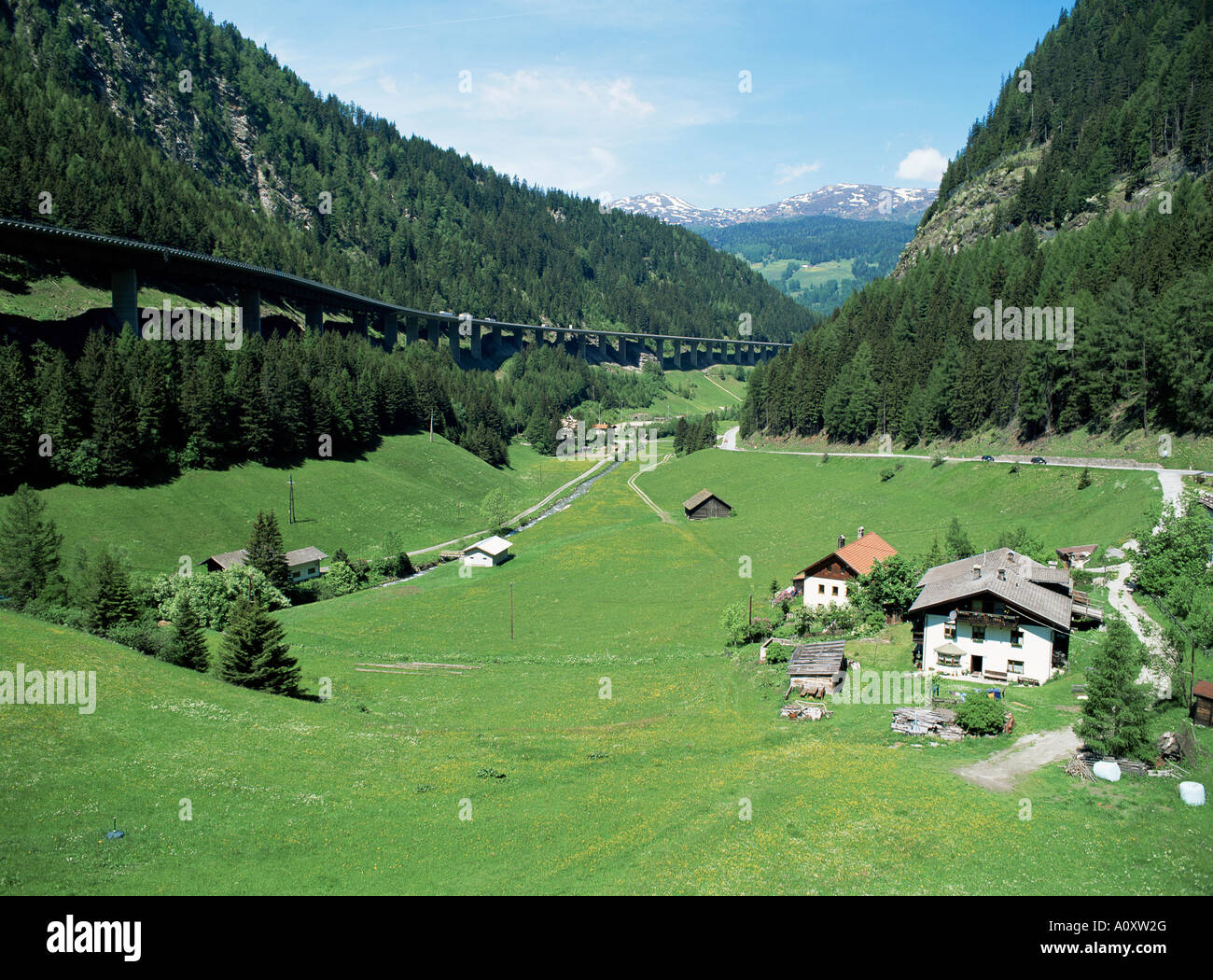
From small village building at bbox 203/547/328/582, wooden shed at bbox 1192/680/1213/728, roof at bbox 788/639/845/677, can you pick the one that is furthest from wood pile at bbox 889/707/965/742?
small village building at bbox 203/547/328/582

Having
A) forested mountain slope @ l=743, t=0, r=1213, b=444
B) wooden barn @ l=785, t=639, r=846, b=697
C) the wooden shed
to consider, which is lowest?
wooden barn @ l=785, t=639, r=846, b=697

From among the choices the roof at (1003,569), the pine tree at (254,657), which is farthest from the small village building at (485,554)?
the roof at (1003,569)

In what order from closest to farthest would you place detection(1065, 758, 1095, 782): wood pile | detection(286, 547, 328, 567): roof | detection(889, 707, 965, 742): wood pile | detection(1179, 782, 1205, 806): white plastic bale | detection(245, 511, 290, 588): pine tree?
detection(1179, 782, 1205, 806): white plastic bale < detection(1065, 758, 1095, 782): wood pile < detection(889, 707, 965, 742): wood pile < detection(245, 511, 290, 588): pine tree < detection(286, 547, 328, 567): roof

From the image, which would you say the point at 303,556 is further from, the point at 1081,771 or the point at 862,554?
the point at 1081,771

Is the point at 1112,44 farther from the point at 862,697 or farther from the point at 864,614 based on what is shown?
the point at 862,697

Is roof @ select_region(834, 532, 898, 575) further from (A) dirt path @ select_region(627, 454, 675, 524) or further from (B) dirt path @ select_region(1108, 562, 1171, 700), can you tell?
(A) dirt path @ select_region(627, 454, 675, 524)

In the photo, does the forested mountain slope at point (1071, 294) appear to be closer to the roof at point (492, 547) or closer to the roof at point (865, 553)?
the roof at point (865, 553)
